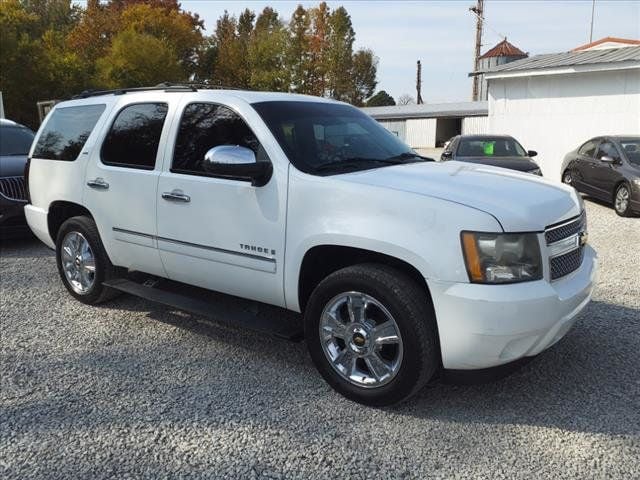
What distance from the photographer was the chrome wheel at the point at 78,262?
5.17m

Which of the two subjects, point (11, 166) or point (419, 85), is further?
point (419, 85)

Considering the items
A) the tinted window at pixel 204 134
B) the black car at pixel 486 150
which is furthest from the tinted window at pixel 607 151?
the tinted window at pixel 204 134

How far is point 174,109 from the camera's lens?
4.38 metres

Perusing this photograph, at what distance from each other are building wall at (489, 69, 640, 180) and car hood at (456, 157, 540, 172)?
522 centimetres

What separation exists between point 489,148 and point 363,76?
50409 mm

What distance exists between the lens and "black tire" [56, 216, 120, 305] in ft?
16.4

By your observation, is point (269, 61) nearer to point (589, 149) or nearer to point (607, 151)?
point (589, 149)

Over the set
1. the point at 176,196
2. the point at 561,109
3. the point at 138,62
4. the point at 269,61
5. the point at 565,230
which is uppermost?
the point at 269,61

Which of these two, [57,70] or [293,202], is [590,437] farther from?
[57,70]

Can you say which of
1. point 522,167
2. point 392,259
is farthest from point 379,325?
point 522,167

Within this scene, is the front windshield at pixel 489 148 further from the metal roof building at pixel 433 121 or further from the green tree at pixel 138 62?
the green tree at pixel 138 62

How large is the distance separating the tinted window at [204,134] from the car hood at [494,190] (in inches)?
34.8

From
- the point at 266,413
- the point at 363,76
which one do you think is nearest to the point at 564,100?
the point at 266,413

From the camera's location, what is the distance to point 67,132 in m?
5.38
